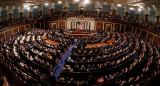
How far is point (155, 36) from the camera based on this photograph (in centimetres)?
2780

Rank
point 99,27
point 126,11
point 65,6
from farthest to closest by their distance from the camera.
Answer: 1. point 65,6
2. point 126,11
3. point 99,27

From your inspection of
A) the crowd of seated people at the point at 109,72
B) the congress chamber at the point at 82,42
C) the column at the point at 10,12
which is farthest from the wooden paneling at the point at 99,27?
the column at the point at 10,12

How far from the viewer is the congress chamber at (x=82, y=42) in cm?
1388

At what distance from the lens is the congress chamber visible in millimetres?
13875

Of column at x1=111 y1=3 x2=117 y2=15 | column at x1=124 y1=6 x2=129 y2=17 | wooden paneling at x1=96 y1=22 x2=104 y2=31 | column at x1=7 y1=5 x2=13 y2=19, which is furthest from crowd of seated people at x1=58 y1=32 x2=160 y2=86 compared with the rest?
column at x1=124 y1=6 x2=129 y2=17

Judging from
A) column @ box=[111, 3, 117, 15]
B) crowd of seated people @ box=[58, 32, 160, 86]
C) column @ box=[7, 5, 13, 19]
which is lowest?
crowd of seated people @ box=[58, 32, 160, 86]

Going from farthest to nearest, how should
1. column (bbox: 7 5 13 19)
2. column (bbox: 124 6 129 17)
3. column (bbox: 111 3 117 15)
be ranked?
column (bbox: 111 3 117 15)
column (bbox: 124 6 129 17)
column (bbox: 7 5 13 19)

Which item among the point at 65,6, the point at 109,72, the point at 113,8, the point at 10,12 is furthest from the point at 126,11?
the point at 10,12

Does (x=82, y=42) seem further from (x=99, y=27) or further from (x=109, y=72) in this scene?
(x=99, y=27)

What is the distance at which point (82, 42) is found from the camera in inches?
1073

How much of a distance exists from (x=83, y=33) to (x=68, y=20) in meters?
8.53

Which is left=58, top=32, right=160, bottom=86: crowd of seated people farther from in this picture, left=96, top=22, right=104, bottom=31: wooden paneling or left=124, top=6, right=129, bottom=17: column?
left=124, top=6, right=129, bottom=17: column

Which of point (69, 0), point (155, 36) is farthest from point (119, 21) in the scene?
point (69, 0)

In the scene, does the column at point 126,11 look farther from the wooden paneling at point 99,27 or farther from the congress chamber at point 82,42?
the wooden paneling at point 99,27
